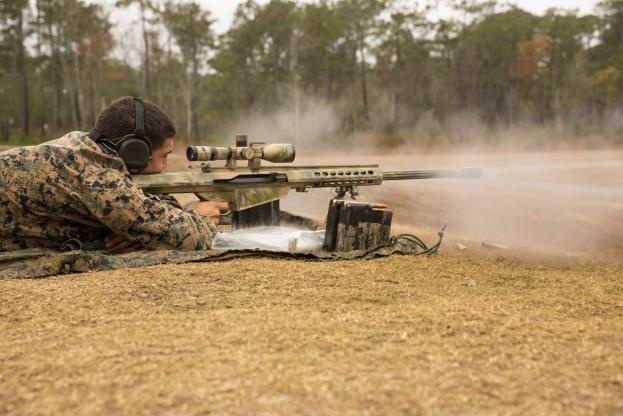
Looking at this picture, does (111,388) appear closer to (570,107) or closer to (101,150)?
(101,150)

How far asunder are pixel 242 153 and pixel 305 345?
2.97 m

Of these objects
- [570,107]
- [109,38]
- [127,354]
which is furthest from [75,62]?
[127,354]

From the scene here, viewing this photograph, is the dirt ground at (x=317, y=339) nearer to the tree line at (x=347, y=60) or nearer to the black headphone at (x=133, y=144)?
the black headphone at (x=133, y=144)

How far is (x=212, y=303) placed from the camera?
3213 mm

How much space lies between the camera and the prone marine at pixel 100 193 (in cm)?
411

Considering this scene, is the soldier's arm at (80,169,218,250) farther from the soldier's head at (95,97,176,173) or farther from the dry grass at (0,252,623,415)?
the dry grass at (0,252,623,415)

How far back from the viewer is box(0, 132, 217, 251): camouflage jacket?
13.4 feet

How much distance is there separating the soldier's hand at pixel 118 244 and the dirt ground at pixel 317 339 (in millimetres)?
588

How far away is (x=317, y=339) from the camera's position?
2.50m

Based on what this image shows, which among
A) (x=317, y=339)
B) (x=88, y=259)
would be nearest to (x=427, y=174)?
(x=88, y=259)

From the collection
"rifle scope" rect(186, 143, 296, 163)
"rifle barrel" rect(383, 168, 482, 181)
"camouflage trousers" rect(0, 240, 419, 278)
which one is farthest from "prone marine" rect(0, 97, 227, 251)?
"rifle barrel" rect(383, 168, 482, 181)

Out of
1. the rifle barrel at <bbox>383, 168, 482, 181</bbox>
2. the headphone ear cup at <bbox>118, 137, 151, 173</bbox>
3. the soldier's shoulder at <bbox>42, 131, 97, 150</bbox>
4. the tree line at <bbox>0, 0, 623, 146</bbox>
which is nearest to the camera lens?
the soldier's shoulder at <bbox>42, 131, 97, 150</bbox>

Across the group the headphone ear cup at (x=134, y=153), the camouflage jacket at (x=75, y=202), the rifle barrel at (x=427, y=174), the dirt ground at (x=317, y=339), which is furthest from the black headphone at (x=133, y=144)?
the rifle barrel at (x=427, y=174)

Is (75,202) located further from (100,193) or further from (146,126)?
(146,126)
